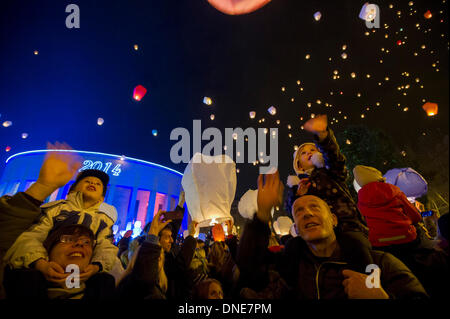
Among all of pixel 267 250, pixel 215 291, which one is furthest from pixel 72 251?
pixel 267 250

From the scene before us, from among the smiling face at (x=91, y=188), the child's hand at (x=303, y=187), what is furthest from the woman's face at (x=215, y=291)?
the smiling face at (x=91, y=188)

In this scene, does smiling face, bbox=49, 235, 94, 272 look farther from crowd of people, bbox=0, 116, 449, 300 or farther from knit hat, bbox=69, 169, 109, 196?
knit hat, bbox=69, 169, 109, 196

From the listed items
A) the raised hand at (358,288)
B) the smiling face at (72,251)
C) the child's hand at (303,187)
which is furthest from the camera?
the child's hand at (303,187)

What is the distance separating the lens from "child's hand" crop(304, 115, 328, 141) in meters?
2.32

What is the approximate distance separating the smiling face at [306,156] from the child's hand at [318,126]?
0.54 m

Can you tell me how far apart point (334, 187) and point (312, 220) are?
2.51ft

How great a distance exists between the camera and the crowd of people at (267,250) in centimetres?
159

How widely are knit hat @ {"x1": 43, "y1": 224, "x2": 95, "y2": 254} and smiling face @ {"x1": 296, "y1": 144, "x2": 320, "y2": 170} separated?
2.65 metres

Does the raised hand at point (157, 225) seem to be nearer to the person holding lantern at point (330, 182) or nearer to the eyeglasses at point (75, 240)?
the eyeglasses at point (75, 240)

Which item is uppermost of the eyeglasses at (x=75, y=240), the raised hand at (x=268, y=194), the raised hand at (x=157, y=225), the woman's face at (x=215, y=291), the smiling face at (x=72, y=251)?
the raised hand at (x=268, y=194)

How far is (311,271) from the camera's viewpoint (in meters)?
1.67

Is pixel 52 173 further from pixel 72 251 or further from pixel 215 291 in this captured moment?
pixel 215 291
